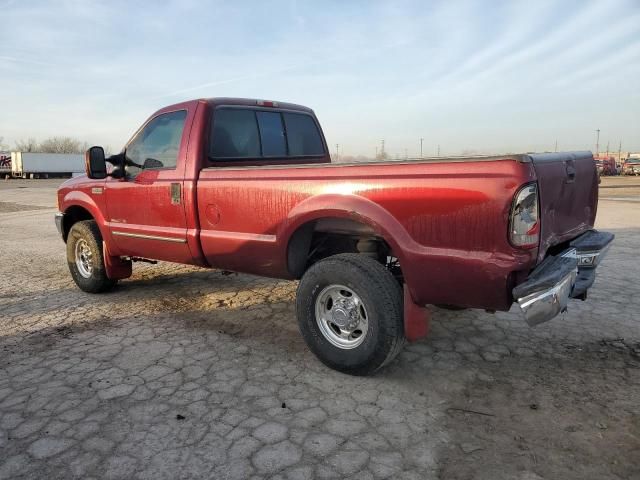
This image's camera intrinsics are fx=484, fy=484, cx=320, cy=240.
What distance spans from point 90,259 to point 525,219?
4795mm

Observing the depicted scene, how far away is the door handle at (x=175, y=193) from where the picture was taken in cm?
427

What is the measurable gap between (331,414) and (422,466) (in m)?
0.67

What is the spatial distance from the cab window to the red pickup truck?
2cm

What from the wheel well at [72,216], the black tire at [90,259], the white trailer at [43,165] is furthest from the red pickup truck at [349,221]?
the white trailer at [43,165]

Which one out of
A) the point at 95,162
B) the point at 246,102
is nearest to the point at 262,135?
the point at 246,102

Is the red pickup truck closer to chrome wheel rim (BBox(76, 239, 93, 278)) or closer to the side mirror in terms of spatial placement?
the side mirror

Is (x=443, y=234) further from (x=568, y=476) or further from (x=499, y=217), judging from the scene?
(x=568, y=476)

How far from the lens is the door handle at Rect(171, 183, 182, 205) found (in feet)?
14.0

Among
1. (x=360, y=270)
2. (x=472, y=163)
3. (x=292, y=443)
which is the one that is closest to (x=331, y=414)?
(x=292, y=443)

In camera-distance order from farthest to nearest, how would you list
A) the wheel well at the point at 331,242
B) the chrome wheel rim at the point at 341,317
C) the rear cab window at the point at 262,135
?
the rear cab window at the point at 262,135 → the wheel well at the point at 331,242 → the chrome wheel rim at the point at 341,317

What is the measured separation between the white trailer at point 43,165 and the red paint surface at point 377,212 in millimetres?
50068

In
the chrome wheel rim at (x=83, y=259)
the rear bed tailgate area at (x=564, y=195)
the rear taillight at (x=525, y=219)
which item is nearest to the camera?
the rear taillight at (x=525, y=219)

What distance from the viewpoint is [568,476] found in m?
2.27

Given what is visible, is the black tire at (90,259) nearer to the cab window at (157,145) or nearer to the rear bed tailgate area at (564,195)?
the cab window at (157,145)
